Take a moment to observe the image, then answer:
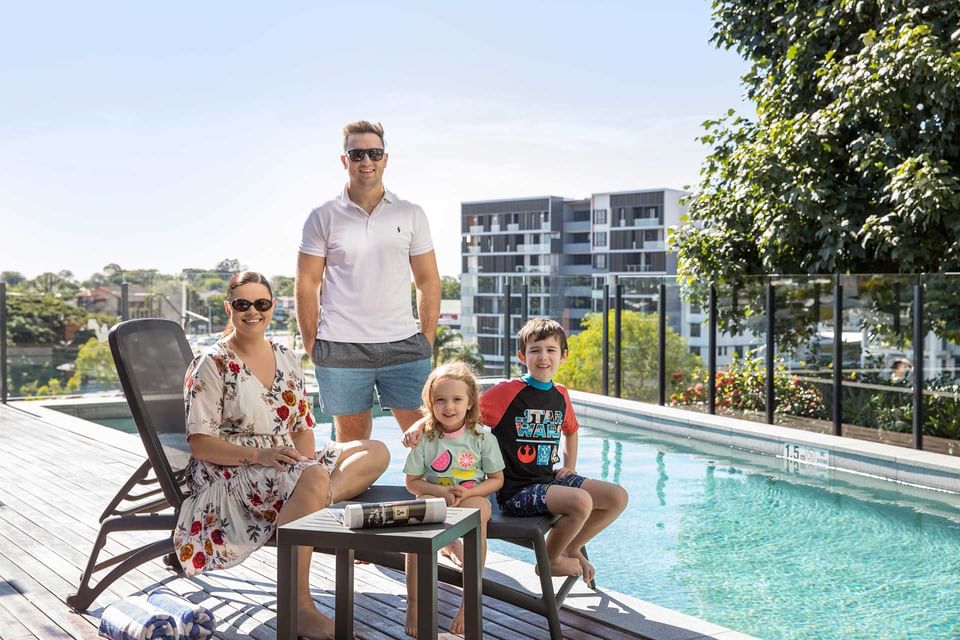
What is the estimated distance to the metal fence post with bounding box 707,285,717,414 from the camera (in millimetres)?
9328

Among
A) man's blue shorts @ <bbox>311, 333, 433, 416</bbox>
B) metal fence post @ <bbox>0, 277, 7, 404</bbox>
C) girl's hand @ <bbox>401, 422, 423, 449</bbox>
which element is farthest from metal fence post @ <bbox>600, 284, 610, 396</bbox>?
girl's hand @ <bbox>401, 422, 423, 449</bbox>

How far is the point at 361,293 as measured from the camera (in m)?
3.59

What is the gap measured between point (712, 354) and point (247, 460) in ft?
22.9

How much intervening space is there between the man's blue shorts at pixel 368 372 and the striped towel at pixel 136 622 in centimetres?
100

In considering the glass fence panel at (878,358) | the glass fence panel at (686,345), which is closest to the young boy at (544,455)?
the glass fence panel at (878,358)

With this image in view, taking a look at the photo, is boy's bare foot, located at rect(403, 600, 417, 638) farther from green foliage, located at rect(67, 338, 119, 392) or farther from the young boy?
green foliage, located at rect(67, 338, 119, 392)

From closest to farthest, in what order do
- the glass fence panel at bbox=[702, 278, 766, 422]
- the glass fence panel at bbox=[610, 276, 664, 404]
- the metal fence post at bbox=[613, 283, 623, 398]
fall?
the glass fence panel at bbox=[702, 278, 766, 422], the glass fence panel at bbox=[610, 276, 664, 404], the metal fence post at bbox=[613, 283, 623, 398]

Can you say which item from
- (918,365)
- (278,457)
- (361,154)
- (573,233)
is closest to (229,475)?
(278,457)

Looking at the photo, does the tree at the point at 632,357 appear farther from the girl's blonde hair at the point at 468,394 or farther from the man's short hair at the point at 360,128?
the girl's blonde hair at the point at 468,394

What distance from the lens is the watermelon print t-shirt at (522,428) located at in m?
3.26

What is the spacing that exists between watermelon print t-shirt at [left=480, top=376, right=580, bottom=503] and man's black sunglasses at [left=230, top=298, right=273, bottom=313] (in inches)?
30.3

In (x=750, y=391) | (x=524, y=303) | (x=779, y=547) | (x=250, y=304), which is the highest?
(x=250, y=304)

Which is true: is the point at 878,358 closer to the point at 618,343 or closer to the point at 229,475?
the point at 618,343

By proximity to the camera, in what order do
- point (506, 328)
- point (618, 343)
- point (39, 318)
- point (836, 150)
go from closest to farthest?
point (836, 150) → point (39, 318) → point (618, 343) → point (506, 328)
